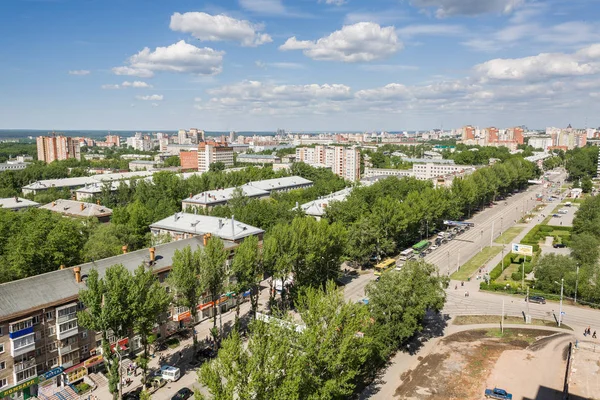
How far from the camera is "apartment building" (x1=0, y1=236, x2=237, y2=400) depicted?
3428 cm

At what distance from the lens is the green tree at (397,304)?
3972 centimetres

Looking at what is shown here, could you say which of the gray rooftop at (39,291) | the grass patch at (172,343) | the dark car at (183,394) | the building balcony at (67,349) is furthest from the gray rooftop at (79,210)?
the dark car at (183,394)

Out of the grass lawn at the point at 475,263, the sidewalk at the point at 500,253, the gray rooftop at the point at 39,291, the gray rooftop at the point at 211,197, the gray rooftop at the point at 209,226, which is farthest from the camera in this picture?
the gray rooftop at the point at 211,197

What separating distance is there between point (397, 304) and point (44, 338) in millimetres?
30297

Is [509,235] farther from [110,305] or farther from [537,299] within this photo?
[110,305]

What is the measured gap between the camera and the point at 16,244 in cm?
5138

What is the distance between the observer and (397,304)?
39.7 m

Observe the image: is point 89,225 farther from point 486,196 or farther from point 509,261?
point 486,196

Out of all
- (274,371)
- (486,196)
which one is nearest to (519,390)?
(274,371)

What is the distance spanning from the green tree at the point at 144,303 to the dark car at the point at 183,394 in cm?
317

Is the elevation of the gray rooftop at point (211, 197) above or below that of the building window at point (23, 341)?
above

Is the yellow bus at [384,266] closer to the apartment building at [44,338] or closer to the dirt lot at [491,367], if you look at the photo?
the dirt lot at [491,367]

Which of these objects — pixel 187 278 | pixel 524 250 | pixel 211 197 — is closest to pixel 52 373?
pixel 187 278

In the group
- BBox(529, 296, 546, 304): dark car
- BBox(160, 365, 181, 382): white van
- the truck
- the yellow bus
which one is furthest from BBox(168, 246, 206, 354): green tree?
BBox(529, 296, 546, 304): dark car
